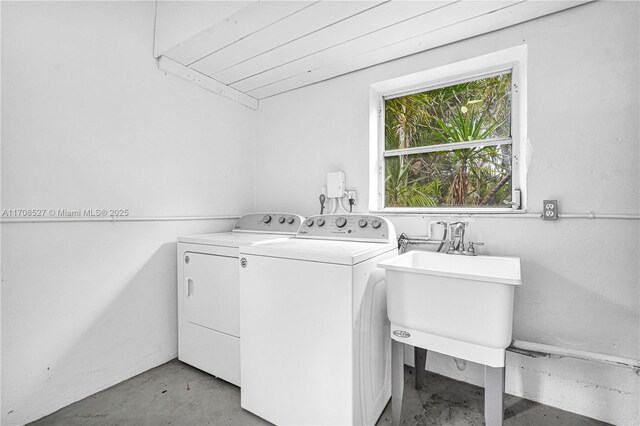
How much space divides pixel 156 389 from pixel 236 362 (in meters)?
Result: 0.50

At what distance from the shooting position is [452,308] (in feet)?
3.70

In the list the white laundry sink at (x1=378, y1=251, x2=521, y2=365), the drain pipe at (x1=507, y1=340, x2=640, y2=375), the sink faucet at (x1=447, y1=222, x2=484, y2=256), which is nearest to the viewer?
the white laundry sink at (x1=378, y1=251, x2=521, y2=365)

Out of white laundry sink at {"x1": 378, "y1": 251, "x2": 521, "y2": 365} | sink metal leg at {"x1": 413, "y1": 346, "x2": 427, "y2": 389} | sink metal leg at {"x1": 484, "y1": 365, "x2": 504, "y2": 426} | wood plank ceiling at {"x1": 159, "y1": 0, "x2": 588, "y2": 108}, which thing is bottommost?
sink metal leg at {"x1": 413, "y1": 346, "x2": 427, "y2": 389}

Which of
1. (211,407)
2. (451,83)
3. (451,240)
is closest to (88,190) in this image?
(211,407)

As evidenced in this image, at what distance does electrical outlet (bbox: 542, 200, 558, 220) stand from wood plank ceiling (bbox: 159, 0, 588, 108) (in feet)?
3.26

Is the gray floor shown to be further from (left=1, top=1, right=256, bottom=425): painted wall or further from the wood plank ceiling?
the wood plank ceiling

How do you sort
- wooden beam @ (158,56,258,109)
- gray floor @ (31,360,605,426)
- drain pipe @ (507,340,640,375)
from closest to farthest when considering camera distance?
drain pipe @ (507,340,640,375) → gray floor @ (31,360,605,426) → wooden beam @ (158,56,258,109)

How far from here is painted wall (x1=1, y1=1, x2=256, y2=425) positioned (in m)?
1.34

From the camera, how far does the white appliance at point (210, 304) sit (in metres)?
1.62

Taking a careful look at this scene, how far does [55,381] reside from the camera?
1447 mm

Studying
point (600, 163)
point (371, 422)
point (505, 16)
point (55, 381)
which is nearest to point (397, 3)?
point (505, 16)

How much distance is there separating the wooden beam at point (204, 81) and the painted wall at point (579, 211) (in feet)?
5.48

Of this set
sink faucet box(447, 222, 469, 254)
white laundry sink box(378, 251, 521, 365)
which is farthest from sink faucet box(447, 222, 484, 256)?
white laundry sink box(378, 251, 521, 365)

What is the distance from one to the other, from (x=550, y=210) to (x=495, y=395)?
96cm
